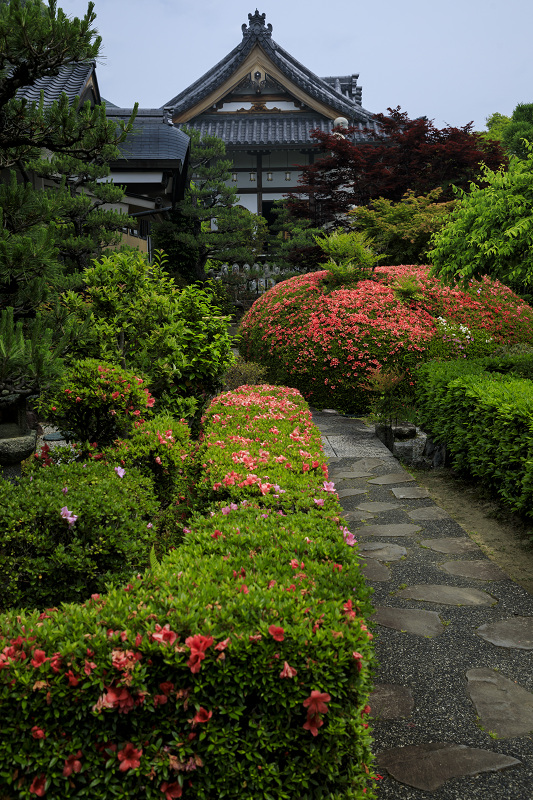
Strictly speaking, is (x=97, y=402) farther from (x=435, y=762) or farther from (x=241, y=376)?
(x=241, y=376)

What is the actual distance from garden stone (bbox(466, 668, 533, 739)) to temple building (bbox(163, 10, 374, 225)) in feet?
79.4

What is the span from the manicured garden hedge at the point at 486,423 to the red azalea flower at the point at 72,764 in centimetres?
403

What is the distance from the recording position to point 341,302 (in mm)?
11344

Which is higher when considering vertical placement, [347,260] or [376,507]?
[347,260]

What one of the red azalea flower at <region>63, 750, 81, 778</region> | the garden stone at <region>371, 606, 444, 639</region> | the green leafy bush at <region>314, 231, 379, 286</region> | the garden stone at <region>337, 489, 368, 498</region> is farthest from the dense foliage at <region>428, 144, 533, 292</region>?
the red azalea flower at <region>63, 750, 81, 778</region>

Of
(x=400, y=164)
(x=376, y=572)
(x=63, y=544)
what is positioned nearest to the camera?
(x=63, y=544)

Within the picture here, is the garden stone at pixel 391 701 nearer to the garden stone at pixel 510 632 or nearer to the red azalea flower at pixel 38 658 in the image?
the garden stone at pixel 510 632

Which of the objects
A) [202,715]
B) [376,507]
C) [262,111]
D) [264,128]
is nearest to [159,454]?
[376,507]

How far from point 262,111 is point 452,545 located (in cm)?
2497

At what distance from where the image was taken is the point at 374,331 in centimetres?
1069

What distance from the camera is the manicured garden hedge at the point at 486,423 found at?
516cm

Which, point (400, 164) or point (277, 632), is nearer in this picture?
point (277, 632)

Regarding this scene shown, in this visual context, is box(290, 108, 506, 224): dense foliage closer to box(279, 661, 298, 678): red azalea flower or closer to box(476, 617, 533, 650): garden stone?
box(476, 617, 533, 650): garden stone

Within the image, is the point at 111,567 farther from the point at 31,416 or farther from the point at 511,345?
the point at 511,345
